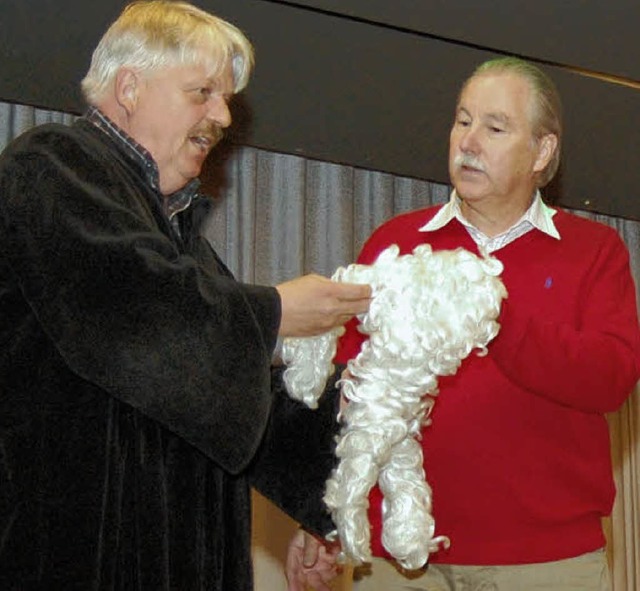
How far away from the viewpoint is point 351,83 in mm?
4340

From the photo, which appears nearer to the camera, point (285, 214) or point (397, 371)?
point (397, 371)

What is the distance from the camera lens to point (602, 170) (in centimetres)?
513

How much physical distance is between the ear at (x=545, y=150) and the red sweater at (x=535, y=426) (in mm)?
282

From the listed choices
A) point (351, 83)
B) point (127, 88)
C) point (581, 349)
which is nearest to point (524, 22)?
point (351, 83)

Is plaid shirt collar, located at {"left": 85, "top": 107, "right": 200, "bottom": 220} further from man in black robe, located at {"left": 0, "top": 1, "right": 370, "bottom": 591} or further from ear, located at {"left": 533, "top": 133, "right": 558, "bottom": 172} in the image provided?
ear, located at {"left": 533, "top": 133, "right": 558, "bottom": 172}

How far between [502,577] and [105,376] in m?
1.00

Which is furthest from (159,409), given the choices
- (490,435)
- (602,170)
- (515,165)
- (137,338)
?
(602,170)

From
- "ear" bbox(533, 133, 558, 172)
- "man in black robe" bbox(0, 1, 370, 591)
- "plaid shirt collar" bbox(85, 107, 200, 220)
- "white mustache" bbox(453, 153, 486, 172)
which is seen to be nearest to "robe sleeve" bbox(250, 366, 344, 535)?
"man in black robe" bbox(0, 1, 370, 591)

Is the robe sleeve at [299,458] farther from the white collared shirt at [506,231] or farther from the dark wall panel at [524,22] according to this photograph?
the dark wall panel at [524,22]

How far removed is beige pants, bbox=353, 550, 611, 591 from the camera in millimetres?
2656

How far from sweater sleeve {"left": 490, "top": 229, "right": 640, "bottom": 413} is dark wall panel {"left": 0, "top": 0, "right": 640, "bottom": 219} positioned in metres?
1.24

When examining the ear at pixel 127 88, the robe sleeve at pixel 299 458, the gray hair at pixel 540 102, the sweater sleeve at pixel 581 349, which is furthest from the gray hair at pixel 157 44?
the gray hair at pixel 540 102

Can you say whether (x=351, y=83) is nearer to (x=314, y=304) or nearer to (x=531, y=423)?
(x=531, y=423)

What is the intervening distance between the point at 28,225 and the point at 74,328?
170 millimetres
